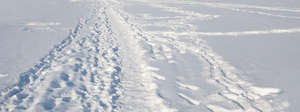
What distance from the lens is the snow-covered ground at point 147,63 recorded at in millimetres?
3623

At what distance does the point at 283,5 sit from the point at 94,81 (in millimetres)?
10238

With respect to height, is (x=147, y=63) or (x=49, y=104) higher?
(x=147, y=63)

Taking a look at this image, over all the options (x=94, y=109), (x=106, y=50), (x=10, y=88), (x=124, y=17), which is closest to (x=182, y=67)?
(x=106, y=50)

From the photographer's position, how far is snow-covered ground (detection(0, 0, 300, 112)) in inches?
143

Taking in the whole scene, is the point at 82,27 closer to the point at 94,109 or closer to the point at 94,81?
the point at 94,81

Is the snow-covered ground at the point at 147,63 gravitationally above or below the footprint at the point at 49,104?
above

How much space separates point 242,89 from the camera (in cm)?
408

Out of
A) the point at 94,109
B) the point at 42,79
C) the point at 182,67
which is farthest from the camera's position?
the point at 182,67

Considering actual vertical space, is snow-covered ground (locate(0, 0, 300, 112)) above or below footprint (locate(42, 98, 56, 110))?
above

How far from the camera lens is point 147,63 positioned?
4.99m

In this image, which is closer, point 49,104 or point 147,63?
point 49,104

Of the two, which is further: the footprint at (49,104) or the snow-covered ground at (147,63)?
the snow-covered ground at (147,63)

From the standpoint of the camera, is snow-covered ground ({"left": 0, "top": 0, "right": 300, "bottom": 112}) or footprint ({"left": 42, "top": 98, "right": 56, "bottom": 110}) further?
snow-covered ground ({"left": 0, "top": 0, "right": 300, "bottom": 112})

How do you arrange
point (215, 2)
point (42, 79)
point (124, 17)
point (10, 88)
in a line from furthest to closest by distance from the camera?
point (215, 2), point (124, 17), point (42, 79), point (10, 88)
